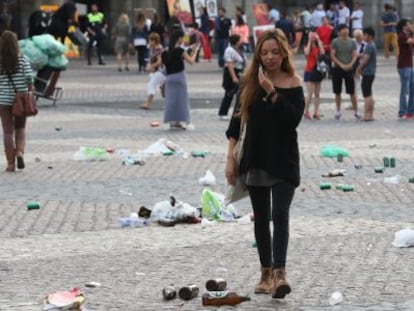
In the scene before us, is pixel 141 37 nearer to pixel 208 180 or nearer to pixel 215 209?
pixel 208 180

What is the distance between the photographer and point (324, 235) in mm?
11008

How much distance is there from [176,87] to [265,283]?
524 inches

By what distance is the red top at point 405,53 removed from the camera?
2341 cm

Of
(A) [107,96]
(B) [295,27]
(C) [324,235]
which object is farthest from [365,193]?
(B) [295,27]

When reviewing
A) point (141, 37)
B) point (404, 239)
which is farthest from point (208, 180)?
point (141, 37)

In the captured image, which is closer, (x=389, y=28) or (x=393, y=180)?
(x=393, y=180)

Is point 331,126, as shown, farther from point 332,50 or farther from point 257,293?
point 257,293

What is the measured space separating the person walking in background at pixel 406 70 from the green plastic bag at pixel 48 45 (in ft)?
23.5

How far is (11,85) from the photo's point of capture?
16125 millimetres

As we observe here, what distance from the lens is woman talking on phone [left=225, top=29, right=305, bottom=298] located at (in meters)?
8.38

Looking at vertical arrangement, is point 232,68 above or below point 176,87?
above

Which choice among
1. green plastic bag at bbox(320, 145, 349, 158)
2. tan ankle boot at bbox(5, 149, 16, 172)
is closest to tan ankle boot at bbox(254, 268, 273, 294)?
tan ankle boot at bbox(5, 149, 16, 172)

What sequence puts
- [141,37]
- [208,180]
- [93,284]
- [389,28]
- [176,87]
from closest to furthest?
[93,284]
[208,180]
[176,87]
[141,37]
[389,28]

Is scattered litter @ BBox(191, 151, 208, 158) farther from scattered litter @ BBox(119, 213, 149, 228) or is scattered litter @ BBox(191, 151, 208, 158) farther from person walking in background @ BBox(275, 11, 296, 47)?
person walking in background @ BBox(275, 11, 296, 47)
